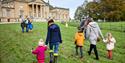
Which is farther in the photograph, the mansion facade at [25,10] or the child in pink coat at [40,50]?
the mansion facade at [25,10]

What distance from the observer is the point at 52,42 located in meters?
14.0

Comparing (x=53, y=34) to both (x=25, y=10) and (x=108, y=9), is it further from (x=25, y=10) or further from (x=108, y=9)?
(x=25, y=10)

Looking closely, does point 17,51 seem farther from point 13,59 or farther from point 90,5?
point 90,5

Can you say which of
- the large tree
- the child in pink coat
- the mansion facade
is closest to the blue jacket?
the child in pink coat

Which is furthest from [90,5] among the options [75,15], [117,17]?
[75,15]

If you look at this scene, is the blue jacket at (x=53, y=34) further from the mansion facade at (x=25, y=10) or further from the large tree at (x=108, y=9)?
the large tree at (x=108, y=9)

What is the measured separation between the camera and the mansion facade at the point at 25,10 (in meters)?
83.3

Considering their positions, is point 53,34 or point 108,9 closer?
point 53,34

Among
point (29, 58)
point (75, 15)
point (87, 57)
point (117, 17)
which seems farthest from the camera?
point (75, 15)

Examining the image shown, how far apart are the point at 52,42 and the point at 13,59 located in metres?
3.41

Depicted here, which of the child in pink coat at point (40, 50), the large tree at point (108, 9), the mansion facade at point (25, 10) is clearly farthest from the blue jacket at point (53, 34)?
the large tree at point (108, 9)

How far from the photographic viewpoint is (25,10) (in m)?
93.2

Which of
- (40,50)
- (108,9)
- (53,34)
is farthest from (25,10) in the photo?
(40,50)

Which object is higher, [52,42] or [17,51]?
[52,42]
